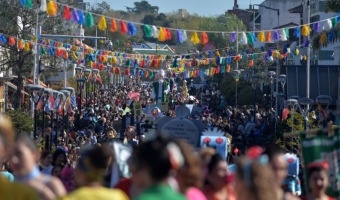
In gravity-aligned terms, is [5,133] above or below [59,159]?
above

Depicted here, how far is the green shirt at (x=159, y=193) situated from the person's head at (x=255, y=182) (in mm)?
582

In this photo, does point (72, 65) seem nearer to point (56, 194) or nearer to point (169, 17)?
point (56, 194)

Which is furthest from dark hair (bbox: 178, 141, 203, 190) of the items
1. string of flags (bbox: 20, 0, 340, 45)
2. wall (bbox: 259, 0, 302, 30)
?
wall (bbox: 259, 0, 302, 30)

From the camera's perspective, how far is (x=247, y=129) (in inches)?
1571

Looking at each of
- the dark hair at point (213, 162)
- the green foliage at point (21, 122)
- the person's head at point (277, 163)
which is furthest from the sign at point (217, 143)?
the green foliage at point (21, 122)

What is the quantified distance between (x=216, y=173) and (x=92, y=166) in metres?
1.89

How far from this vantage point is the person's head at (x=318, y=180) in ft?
30.8

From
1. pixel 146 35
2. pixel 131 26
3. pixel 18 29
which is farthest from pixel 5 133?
pixel 18 29

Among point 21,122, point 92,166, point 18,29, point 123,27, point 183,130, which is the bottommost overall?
point 21,122

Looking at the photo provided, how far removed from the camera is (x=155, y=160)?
22.1ft

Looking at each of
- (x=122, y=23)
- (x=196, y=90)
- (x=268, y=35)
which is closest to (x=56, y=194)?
(x=122, y=23)

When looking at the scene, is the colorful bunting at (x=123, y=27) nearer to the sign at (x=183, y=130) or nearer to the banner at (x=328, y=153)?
the sign at (x=183, y=130)

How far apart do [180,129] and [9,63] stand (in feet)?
103

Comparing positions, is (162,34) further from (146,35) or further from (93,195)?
(93,195)
